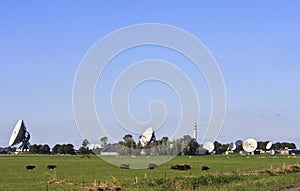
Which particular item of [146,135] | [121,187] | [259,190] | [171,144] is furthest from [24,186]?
[171,144]

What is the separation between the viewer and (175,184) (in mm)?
46844

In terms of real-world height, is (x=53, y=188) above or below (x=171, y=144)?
below

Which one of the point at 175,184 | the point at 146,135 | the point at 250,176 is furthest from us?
the point at 146,135

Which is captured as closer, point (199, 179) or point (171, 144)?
point (199, 179)

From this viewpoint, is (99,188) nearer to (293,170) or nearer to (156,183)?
(156,183)

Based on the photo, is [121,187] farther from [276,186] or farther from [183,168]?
[183,168]

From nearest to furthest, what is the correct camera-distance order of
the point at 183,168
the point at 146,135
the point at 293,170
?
the point at 293,170 < the point at 183,168 < the point at 146,135

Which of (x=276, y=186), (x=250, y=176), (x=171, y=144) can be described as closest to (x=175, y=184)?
(x=276, y=186)

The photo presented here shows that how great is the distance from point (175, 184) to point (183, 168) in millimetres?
40558

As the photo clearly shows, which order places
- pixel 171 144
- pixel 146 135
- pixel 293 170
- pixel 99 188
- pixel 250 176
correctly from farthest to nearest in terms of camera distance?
pixel 171 144
pixel 146 135
pixel 293 170
pixel 250 176
pixel 99 188

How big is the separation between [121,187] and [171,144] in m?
153

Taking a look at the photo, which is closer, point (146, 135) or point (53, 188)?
point (53, 188)

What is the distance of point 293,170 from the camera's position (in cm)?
7656

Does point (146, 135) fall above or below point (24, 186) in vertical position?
above
